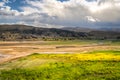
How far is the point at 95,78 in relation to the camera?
3294 cm

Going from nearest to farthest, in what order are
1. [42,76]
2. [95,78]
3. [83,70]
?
[95,78] → [42,76] → [83,70]

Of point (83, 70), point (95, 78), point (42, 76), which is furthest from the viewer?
point (83, 70)

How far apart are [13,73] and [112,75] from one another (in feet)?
47.4

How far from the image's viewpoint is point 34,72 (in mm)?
38344

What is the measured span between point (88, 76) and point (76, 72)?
2692mm

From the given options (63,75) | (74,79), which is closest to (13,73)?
(63,75)

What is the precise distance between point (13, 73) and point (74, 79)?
33.6 feet

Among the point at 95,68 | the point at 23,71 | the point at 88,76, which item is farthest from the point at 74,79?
the point at 23,71

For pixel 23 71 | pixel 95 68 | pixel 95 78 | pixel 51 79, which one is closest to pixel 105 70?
pixel 95 68

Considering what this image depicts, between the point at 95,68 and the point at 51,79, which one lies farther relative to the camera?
the point at 95,68

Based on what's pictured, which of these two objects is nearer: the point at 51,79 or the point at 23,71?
the point at 51,79

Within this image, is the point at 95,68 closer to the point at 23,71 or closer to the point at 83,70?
the point at 83,70

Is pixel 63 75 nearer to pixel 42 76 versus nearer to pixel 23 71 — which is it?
pixel 42 76

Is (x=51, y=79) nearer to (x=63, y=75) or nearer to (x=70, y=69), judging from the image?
(x=63, y=75)
